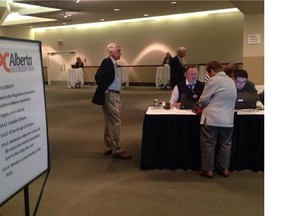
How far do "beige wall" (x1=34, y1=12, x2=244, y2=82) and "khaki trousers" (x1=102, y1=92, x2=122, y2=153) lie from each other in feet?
35.1

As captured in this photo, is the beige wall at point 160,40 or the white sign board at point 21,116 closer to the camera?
the white sign board at point 21,116

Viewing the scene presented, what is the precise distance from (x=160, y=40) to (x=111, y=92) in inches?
460

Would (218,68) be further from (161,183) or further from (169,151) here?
(161,183)

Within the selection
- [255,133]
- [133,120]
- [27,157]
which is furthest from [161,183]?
[133,120]

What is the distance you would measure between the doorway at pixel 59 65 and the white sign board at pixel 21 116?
1741 centimetres

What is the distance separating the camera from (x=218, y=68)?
3.99m

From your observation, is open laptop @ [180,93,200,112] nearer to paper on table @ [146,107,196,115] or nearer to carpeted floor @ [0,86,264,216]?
paper on table @ [146,107,196,115]

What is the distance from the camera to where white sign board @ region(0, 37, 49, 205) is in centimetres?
161

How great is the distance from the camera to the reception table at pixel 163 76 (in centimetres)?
1467

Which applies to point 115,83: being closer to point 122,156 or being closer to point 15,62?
point 122,156

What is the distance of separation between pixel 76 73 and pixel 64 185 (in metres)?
13.3

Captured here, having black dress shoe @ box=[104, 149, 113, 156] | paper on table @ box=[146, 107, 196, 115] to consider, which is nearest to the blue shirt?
paper on table @ box=[146, 107, 196, 115]

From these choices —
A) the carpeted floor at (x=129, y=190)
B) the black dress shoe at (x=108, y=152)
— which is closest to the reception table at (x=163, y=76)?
the carpeted floor at (x=129, y=190)

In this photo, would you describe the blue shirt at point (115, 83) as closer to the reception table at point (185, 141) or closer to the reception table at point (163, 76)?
the reception table at point (185, 141)
